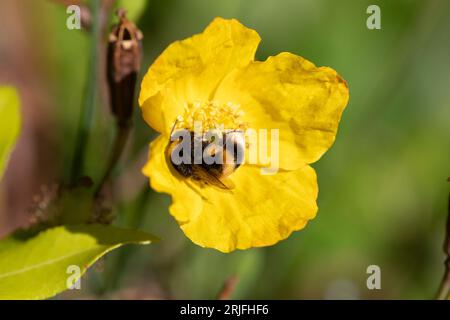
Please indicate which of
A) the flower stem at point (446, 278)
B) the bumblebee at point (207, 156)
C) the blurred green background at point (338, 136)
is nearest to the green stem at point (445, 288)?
the flower stem at point (446, 278)

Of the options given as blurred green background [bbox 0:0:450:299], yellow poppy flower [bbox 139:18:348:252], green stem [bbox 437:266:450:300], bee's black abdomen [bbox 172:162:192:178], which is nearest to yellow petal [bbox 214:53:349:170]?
yellow poppy flower [bbox 139:18:348:252]

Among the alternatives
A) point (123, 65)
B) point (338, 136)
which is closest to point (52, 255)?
point (123, 65)

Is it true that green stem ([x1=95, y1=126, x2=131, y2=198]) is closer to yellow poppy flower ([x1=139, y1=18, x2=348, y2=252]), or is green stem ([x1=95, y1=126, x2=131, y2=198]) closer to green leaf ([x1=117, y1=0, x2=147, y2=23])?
yellow poppy flower ([x1=139, y1=18, x2=348, y2=252])

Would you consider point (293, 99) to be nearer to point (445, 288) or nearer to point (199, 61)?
point (199, 61)

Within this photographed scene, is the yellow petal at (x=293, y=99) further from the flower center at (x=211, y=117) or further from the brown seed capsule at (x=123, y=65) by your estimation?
the brown seed capsule at (x=123, y=65)

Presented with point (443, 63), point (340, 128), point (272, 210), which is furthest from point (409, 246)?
point (272, 210)
